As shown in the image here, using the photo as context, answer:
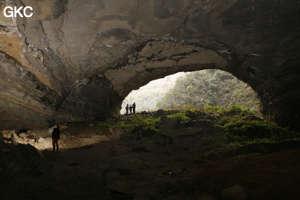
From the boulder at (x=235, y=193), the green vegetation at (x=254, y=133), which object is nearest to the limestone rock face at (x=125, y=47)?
the green vegetation at (x=254, y=133)

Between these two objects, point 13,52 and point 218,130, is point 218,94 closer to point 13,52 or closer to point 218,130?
point 218,130

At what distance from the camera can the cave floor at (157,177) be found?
3286 millimetres

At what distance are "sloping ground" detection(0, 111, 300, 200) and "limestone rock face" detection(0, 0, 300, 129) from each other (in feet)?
13.2

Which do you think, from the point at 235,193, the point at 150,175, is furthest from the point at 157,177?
the point at 235,193

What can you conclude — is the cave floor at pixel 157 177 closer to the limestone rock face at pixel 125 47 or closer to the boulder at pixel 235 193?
the boulder at pixel 235 193

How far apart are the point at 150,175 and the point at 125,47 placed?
20.6 feet

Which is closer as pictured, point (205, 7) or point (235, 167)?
point (235, 167)

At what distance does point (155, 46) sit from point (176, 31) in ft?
6.33

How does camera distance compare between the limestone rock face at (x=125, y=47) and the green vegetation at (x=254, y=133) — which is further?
the green vegetation at (x=254, y=133)

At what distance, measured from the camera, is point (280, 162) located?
4148mm

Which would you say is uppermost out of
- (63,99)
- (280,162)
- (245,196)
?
(63,99)

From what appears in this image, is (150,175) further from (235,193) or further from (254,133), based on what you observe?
(254,133)

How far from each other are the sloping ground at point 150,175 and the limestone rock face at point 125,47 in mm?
4014

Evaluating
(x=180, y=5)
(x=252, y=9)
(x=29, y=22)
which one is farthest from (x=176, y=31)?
(x=29, y=22)
